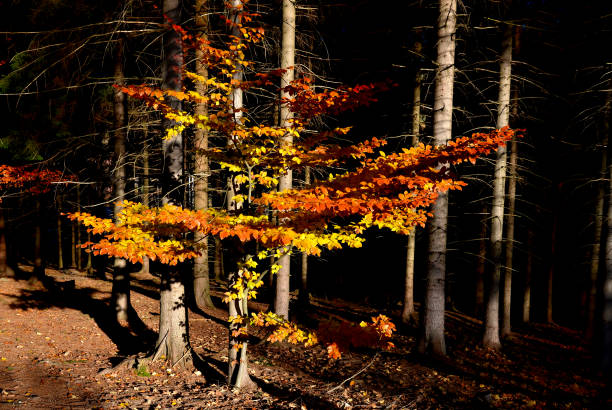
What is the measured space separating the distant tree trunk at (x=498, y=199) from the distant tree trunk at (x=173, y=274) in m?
8.66

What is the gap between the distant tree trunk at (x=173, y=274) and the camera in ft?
23.1

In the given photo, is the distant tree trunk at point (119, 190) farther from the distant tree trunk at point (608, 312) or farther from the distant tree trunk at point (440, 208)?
the distant tree trunk at point (608, 312)

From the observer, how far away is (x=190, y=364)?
23.5 feet

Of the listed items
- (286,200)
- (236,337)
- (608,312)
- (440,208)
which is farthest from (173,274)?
(608,312)

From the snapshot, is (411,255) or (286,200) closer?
(286,200)

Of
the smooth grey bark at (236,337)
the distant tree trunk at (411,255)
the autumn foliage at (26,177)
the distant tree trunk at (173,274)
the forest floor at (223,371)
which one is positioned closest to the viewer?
the forest floor at (223,371)

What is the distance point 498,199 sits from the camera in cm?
1066

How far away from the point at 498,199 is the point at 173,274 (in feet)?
30.0

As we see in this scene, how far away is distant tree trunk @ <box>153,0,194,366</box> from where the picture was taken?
704cm

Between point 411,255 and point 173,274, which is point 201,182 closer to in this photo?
point 173,274

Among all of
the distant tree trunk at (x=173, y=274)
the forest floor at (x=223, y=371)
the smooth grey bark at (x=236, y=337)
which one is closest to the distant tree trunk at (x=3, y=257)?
the forest floor at (x=223, y=371)

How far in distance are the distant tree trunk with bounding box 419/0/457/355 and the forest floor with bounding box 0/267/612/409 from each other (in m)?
0.75

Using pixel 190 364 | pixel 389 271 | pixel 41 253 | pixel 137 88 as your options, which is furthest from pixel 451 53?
pixel 389 271

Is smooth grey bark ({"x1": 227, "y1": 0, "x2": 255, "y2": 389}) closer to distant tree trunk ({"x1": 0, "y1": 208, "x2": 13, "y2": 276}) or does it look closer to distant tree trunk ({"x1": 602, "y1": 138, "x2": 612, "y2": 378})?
distant tree trunk ({"x1": 602, "y1": 138, "x2": 612, "y2": 378})
